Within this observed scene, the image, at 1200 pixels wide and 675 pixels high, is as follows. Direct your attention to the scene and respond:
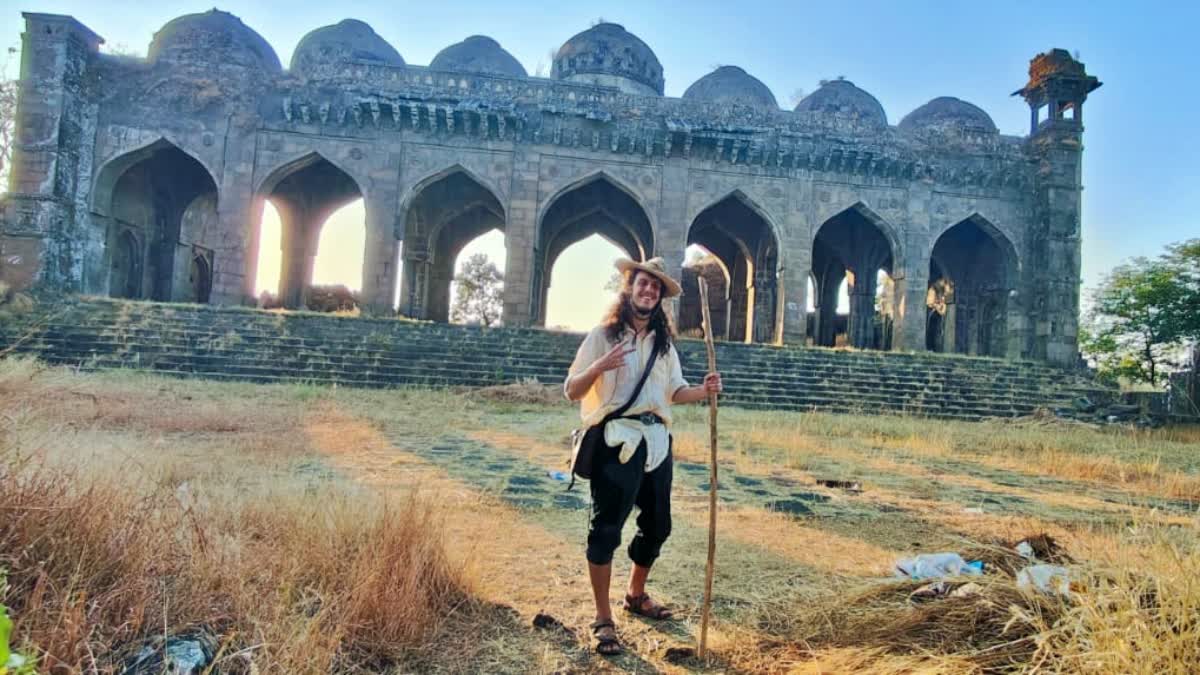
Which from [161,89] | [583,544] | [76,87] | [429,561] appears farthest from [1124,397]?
[76,87]

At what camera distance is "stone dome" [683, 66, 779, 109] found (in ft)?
84.6

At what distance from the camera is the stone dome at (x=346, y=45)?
23859 millimetres

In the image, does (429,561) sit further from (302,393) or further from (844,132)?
(844,132)

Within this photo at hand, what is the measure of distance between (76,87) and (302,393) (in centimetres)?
1455

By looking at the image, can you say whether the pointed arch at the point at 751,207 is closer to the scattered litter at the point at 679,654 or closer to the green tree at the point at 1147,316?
the green tree at the point at 1147,316

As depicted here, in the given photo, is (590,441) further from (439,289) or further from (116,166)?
(439,289)

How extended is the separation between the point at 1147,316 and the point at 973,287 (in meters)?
7.42

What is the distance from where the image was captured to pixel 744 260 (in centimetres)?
2681

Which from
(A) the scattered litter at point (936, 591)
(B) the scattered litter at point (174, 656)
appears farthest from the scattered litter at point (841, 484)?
(B) the scattered litter at point (174, 656)

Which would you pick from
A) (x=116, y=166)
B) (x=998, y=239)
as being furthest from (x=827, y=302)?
(x=116, y=166)

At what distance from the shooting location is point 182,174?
22.1 m

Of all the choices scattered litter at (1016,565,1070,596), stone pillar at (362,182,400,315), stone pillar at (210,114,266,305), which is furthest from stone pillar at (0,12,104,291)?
scattered litter at (1016,565,1070,596)

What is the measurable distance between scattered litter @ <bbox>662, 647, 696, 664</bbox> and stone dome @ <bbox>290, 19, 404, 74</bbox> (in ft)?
80.7

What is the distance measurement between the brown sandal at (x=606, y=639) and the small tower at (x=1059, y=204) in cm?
2241
